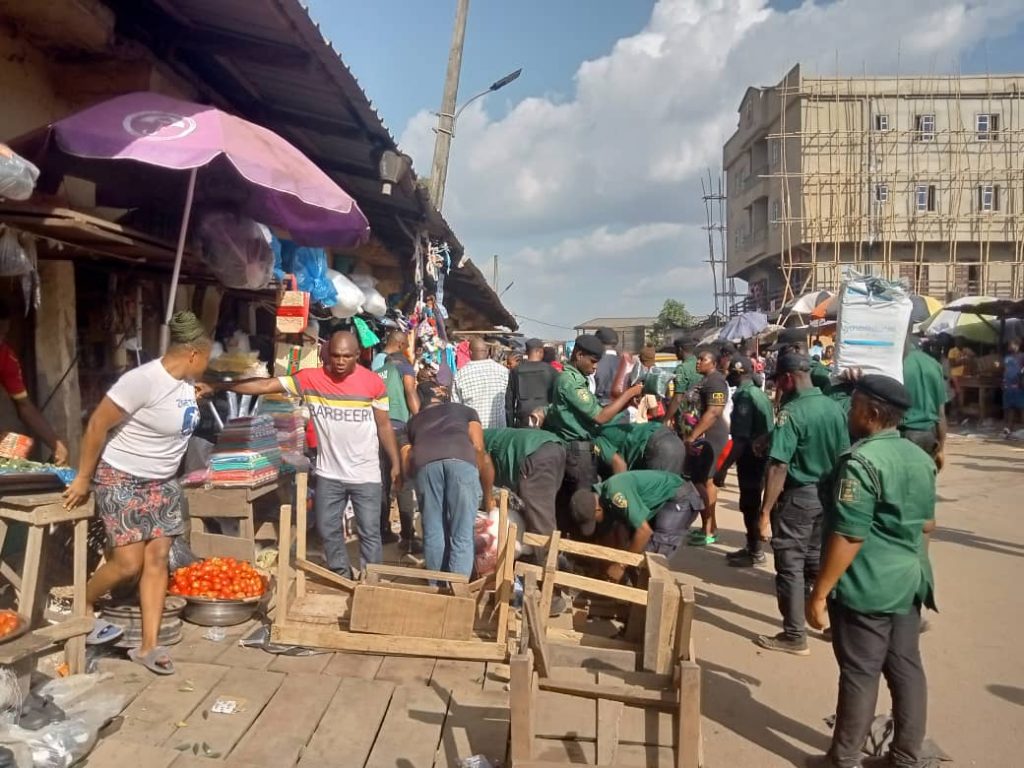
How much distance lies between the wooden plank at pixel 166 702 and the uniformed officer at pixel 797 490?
3336 millimetres

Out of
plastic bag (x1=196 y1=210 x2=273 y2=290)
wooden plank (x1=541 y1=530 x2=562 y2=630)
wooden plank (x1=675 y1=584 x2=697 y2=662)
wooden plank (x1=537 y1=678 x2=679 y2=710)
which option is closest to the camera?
wooden plank (x1=537 y1=678 x2=679 y2=710)

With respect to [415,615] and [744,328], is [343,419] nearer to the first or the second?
[415,615]

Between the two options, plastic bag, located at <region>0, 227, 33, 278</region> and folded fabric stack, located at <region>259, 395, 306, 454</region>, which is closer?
plastic bag, located at <region>0, 227, 33, 278</region>

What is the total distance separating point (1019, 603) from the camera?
598cm

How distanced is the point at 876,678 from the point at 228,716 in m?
2.90

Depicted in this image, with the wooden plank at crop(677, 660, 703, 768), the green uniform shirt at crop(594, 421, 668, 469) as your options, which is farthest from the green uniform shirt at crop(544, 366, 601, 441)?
the wooden plank at crop(677, 660, 703, 768)

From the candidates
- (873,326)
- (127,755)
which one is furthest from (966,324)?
(127,755)

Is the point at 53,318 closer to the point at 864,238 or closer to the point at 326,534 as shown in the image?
the point at 326,534

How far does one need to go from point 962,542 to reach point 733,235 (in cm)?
3660

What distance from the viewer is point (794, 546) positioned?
5121 millimetres

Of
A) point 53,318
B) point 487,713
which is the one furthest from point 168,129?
point 487,713

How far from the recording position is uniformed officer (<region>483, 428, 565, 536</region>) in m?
5.66

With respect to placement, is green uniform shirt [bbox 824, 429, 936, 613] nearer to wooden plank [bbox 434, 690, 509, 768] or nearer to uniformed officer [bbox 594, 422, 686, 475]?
wooden plank [bbox 434, 690, 509, 768]

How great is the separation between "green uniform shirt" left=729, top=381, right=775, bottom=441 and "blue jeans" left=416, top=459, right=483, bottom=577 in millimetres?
3054
